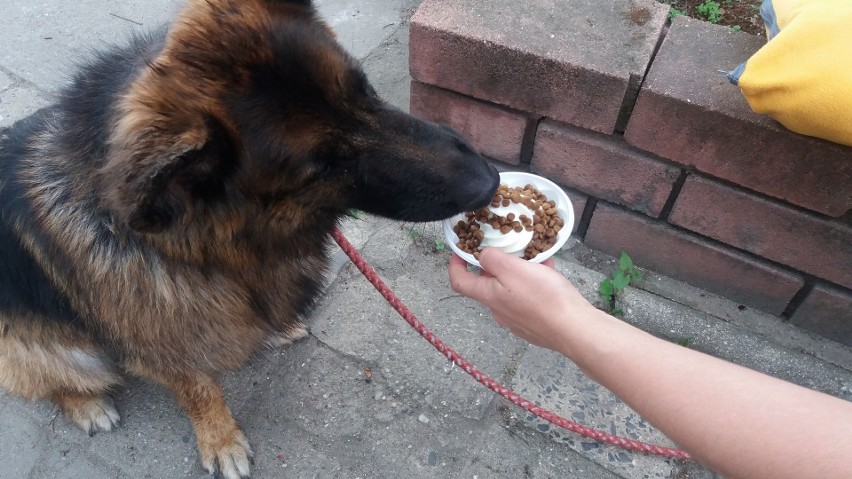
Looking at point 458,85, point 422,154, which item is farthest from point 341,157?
point 458,85

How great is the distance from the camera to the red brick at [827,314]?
229cm

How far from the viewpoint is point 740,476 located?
113 cm

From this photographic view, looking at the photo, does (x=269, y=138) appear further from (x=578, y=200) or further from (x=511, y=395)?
(x=578, y=200)

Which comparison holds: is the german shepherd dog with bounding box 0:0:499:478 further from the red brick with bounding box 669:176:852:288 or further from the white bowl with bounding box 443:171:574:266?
the red brick with bounding box 669:176:852:288

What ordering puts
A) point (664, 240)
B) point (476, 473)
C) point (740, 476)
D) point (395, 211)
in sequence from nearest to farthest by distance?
point (740, 476)
point (395, 211)
point (476, 473)
point (664, 240)

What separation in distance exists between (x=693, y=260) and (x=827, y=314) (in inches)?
21.6

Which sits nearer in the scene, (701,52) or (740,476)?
(740,476)

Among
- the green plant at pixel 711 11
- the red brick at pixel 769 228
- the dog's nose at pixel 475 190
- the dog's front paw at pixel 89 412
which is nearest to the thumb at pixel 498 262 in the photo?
the dog's nose at pixel 475 190

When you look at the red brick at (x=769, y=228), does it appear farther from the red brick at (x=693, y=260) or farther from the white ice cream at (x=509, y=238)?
the white ice cream at (x=509, y=238)

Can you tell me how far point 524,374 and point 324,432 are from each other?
33.0 inches

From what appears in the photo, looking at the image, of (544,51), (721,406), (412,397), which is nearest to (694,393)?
(721,406)

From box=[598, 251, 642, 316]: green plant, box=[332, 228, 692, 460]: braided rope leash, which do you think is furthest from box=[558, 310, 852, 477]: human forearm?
box=[598, 251, 642, 316]: green plant

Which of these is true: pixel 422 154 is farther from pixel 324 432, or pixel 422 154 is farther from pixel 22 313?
pixel 22 313

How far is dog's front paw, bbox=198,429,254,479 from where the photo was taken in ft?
6.99
